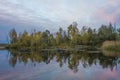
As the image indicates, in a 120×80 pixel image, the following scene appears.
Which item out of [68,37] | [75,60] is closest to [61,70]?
[75,60]

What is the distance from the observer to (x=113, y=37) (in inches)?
3620

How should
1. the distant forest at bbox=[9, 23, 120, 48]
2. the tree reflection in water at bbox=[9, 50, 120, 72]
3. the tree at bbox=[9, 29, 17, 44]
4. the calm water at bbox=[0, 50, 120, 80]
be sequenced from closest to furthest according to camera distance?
1. the calm water at bbox=[0, 50, 120, 80]
2. the tree reflection in water at bbox=[9, 50, 120, 72]
3. the distant forest at bbox=[9, 23, 120, 48]
4. the tree at bbox=[9, 29, 17, 44]

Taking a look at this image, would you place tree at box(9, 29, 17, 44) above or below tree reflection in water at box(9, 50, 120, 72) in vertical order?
above

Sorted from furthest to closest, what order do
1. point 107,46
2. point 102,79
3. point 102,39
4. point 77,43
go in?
point 77,43
point 102,39
point 107,46
point 102,79

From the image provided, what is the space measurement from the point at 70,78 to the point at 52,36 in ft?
305

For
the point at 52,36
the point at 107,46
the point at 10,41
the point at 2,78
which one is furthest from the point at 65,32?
the point at 2,78

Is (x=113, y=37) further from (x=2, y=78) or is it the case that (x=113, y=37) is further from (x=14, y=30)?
(x=2, y=78)

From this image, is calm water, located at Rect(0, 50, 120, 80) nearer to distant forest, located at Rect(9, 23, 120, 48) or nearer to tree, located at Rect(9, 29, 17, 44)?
distant forest, located at Rect(9, 23, 120, 48)

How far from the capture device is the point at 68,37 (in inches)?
4043

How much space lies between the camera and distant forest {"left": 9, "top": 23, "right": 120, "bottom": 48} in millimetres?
92250

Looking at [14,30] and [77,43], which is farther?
[14,30]

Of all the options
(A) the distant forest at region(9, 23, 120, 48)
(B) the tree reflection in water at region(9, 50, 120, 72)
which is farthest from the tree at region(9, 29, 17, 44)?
(B) the tree reflection in water at region(9, 50, 120, 72)

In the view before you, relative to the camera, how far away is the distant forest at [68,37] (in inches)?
3632

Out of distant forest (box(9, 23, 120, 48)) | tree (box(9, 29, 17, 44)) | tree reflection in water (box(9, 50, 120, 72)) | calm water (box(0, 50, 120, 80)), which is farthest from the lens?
tree (box(9, 29, 17, 44))
